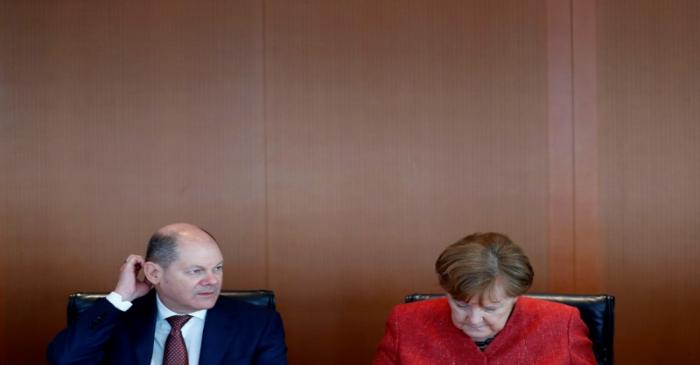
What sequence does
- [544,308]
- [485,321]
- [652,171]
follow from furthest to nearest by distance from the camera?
[652,171] < [544,308] < [485,321]

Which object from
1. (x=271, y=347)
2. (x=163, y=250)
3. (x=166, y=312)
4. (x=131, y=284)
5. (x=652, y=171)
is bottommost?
(x=271, y=347)

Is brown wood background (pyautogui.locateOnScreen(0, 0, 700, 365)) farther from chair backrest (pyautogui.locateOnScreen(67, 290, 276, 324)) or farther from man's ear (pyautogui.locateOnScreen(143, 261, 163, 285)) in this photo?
man's ear (pyautogui.locateOnScreen(143, 261, 163, 285))

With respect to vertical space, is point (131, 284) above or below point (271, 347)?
above

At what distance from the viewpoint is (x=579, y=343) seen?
9.07ft

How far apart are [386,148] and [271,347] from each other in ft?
5.54

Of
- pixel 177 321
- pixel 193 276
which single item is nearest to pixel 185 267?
pixel 193 276

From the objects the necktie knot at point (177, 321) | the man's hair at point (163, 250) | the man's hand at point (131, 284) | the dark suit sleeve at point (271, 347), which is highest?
the man's hair at point (163, 250)

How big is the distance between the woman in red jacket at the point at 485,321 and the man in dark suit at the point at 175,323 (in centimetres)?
45

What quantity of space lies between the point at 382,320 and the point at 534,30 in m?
1.66

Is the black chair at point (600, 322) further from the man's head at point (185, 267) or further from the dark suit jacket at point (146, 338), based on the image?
the man's head at point (185, 267)

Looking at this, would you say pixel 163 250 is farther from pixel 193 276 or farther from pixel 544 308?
pixel 544 308

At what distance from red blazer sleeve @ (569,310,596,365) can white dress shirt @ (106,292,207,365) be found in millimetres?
1227

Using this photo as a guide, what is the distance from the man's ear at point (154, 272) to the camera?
9.76ft

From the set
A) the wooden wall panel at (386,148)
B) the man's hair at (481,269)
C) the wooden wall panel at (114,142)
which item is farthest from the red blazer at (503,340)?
the wooden wall panel at (114,142)
